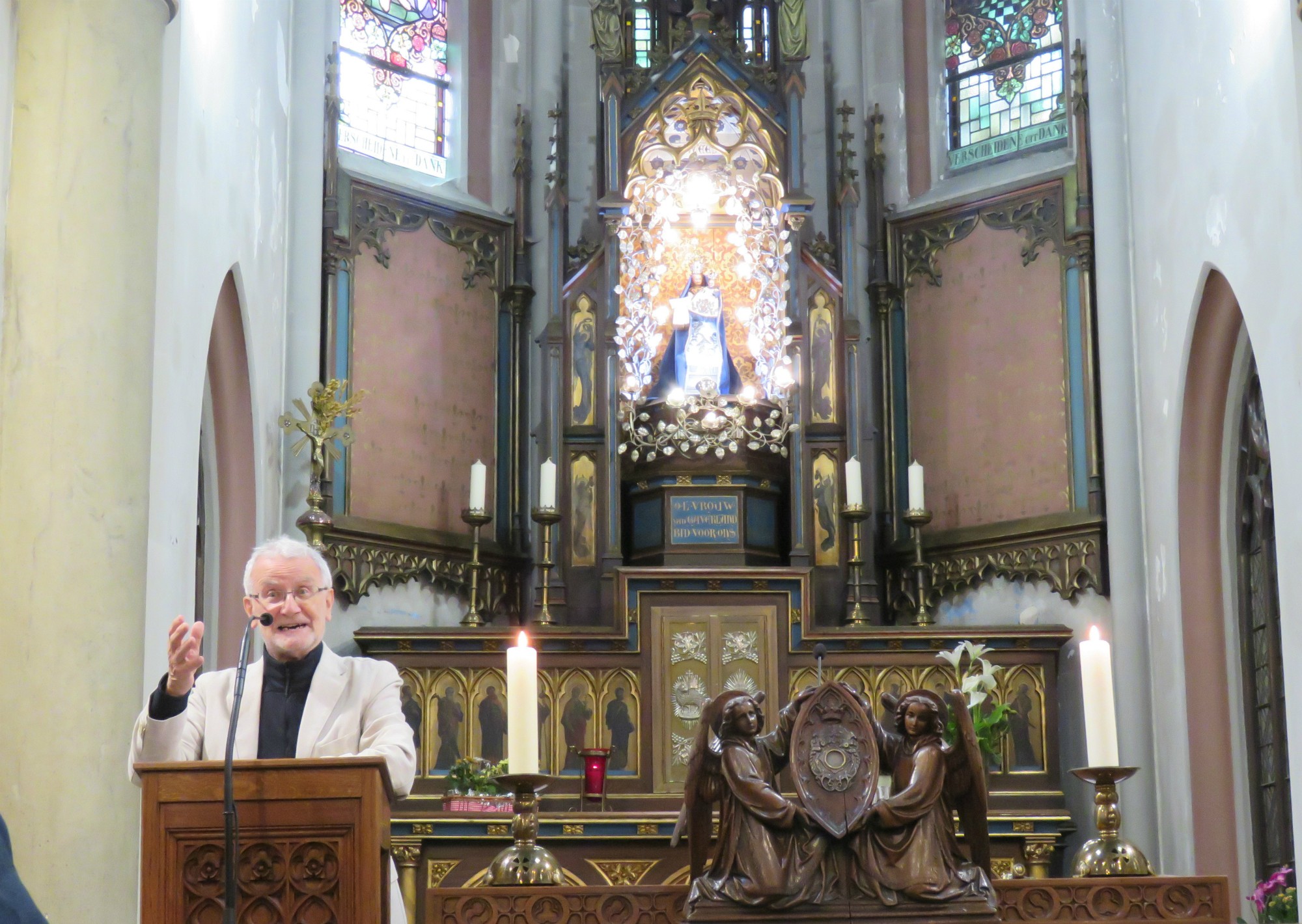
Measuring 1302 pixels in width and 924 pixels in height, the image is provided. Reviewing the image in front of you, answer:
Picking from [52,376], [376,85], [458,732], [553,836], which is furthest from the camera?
[376,85]

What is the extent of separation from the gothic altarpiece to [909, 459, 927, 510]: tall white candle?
35cm

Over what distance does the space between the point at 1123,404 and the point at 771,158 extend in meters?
3.04

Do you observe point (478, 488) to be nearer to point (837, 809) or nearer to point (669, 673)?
point (669, 673)

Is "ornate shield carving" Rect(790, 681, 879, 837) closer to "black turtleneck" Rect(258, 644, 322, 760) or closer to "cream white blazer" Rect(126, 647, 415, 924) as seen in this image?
"cream white blazer" Rect(126, 647, 415, 924)

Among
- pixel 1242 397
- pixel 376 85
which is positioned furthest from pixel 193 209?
pixel 1242 397

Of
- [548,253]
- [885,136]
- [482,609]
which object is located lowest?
[482,609]

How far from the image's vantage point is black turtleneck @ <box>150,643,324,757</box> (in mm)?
5043

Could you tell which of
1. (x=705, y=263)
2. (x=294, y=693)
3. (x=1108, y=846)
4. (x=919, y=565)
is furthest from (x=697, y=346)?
(x=294, y=693)

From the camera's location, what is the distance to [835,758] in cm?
549

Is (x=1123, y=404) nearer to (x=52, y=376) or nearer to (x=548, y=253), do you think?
(x=548, y=253)

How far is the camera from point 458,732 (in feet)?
35.5

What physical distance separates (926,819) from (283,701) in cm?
187

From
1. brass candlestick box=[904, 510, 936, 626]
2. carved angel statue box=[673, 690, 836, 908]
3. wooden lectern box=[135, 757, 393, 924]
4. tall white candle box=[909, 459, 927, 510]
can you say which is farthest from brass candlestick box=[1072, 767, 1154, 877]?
tall white candle box=[909, 459, 927, 510]

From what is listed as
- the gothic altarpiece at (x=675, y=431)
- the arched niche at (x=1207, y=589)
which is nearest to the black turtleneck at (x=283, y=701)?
the gothic altarpiece at (x=675, y=431)
